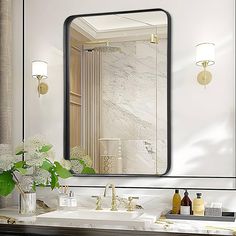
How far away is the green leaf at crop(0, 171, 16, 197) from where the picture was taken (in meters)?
2.70

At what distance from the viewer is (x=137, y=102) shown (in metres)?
3.00

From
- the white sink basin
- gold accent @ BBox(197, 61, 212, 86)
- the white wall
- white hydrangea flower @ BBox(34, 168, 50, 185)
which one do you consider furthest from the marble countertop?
gold accent @ BBox(197, 61, 212, 86)

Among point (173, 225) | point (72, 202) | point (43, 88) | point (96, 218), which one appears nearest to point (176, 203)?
point (173, 225)

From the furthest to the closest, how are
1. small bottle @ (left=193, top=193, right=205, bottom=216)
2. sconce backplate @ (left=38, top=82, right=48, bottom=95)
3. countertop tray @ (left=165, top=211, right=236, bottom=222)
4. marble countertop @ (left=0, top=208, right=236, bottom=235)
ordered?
sconce backplate @ (left=38, top=82, right=48, bottom=95), small bottle @ (left=193, top=193, right=205, bottom=216), countertop tray @ (left=165, top=211, right=236, bottom=222), marble countertop @ (left=0, top=208, right=236, bottom=235)

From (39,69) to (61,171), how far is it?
76 cm

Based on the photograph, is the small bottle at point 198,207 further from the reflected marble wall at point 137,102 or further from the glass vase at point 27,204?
the glass vase at point 27,204

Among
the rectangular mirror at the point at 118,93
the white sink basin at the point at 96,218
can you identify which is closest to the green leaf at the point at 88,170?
the rectangular mirror at the point at 118,93

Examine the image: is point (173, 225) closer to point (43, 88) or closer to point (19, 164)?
point (19, 164)

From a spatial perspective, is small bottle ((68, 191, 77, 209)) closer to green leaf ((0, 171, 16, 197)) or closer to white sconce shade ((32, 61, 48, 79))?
green leaf ((0, 171, 16, 197))

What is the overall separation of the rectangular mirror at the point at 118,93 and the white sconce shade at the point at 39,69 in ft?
0.53

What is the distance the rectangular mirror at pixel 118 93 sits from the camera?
9.72 ft

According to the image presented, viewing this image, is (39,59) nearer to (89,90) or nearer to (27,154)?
(89,90)

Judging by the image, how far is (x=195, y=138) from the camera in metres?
2.91

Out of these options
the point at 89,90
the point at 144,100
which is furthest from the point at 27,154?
the point at 144,100
